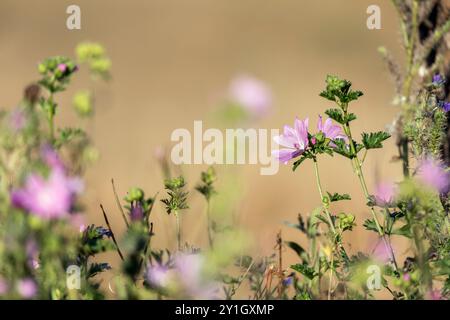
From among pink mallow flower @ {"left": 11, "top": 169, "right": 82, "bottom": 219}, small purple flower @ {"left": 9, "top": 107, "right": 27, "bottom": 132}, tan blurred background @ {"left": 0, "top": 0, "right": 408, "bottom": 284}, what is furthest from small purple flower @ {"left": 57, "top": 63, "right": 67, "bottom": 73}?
tan blurred background @ {"left": 0, "top": 0, "right": 408, "bottom": 284}

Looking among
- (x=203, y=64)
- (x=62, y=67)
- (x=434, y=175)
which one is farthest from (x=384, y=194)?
(x=203, y=64)

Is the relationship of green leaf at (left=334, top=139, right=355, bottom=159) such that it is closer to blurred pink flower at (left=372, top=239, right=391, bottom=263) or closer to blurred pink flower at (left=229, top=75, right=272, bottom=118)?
blurred pink flower at (left=372, top=239, right=391, bottom=263)

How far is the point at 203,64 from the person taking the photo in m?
9.09

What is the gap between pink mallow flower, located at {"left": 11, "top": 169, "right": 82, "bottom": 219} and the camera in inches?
52.5

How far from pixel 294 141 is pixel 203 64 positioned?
7129 mm

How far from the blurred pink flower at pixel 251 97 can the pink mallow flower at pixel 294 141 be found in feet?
1.12

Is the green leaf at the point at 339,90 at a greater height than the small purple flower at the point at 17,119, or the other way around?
the green leaf at the point at 339,90

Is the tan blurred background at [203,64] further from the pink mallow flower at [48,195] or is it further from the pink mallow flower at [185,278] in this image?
the pink mallow flower at [48,195]

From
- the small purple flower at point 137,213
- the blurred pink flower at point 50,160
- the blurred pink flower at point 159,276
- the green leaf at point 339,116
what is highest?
the green leaf at point 339,116

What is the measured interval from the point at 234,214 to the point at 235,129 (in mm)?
467

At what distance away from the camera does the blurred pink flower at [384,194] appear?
205 cm

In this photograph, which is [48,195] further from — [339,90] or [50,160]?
[339,90]

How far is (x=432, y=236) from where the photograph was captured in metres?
2.00

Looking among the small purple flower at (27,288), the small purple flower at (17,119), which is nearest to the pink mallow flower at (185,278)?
the small purple flower at (27,288)
